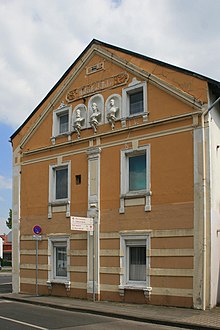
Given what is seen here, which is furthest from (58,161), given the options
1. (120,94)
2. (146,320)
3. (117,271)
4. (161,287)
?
(146,320)

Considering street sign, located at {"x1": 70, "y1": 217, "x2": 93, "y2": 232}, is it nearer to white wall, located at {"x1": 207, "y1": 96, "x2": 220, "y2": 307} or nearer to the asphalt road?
the asphalt road

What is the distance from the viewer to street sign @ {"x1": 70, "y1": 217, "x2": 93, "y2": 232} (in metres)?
17.2

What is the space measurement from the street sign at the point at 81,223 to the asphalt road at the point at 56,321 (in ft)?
9.58

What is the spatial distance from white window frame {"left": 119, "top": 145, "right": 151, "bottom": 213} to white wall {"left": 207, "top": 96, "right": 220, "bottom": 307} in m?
2.33

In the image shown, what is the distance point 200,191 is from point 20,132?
34.9 feet

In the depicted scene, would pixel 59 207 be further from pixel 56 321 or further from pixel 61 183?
pixel 56 321

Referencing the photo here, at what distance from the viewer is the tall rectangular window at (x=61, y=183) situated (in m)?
20.1

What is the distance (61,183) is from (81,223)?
3.33m

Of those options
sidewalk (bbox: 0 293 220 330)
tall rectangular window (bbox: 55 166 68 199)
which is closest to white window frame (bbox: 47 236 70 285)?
sidewalk (bbox: 0 293 220 330)

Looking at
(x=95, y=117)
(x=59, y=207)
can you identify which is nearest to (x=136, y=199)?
(x=95, y=117)

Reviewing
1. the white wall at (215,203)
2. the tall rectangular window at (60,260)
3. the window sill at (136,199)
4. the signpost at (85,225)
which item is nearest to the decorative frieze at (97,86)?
the white wall at (215,203)

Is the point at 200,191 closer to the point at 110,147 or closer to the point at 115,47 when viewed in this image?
the point at 110,147

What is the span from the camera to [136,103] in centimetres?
1802

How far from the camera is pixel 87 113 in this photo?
1950 cm
